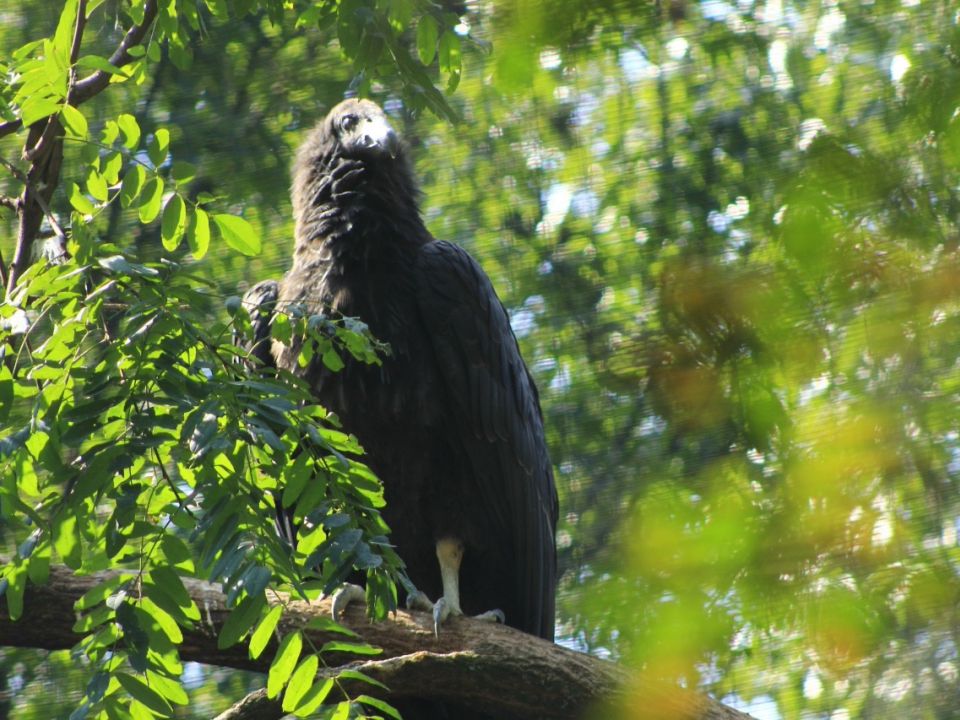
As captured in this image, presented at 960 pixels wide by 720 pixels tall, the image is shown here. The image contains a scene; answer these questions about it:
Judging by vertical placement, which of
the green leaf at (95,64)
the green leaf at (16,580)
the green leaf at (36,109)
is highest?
the green leaf at (95,64)

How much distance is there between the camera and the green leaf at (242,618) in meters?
2.26

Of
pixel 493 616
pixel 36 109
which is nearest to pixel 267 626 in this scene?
pixel 36 109

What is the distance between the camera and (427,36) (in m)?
3.32

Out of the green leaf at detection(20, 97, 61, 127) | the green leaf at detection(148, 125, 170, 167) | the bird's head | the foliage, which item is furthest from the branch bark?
the bird's head

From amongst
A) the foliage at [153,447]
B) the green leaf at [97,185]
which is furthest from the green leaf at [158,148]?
the green leaf at [97,185]

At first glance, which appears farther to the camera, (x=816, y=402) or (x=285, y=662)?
(x=285, y=662)

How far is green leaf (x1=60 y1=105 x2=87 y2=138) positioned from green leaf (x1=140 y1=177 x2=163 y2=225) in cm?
18

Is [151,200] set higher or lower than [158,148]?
lower

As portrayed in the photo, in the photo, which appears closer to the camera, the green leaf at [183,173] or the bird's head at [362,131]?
the green leaf at [183,173]

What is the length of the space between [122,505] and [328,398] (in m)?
1.46

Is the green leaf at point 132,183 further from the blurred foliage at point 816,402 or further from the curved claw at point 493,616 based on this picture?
the curved claw at point 493,616

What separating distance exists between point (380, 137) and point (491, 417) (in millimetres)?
1050

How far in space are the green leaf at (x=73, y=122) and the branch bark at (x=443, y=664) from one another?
1177mm

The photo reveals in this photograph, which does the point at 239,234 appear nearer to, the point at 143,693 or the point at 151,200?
the point at 151,200
